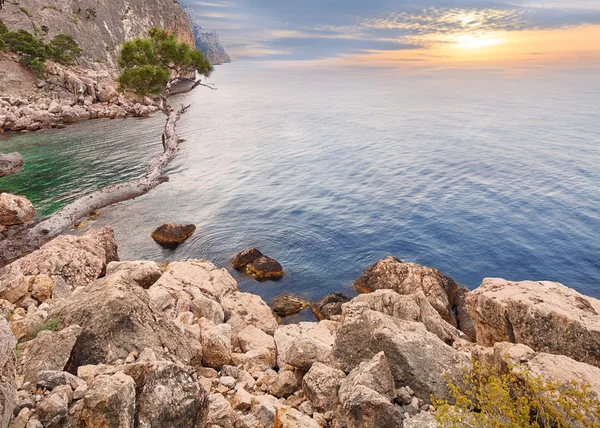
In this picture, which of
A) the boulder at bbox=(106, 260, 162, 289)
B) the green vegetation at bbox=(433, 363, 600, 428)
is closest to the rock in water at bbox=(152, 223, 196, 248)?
the boulder at bbox=(106, 260, 162, 289)

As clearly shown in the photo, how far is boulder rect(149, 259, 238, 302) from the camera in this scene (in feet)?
65.8

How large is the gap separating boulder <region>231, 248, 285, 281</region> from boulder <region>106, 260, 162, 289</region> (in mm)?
8780

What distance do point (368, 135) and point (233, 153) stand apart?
105 feet

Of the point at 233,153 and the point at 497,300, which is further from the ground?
the point at 497,300

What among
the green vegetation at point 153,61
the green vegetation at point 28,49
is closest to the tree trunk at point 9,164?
the green vegetation at point 153,61

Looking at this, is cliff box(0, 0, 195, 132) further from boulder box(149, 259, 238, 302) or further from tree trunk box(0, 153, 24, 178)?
boulder box(149, 259, 238, 302)

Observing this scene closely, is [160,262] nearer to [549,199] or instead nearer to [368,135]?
[549,199]

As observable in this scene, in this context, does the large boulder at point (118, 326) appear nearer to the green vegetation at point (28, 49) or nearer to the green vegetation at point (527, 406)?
the green vegetation at point (527, 406)

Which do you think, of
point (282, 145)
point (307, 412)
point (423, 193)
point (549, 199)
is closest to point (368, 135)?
point (282, 145)

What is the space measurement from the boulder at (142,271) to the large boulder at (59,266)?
2.10 meters

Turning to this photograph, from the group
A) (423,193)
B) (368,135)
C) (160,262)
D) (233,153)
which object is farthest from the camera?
(368,135)

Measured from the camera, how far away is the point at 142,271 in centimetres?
2070

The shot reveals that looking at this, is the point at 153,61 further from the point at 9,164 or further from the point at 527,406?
the point at 527,406

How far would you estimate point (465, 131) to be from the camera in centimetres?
8256
